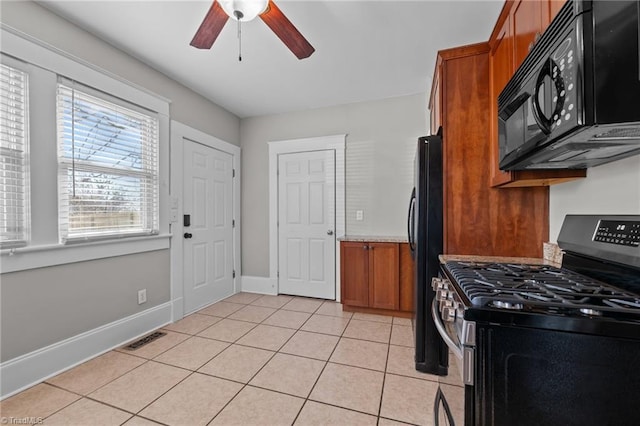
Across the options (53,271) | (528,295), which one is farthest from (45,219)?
(528,295)

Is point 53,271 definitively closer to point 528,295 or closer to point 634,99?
point 528,295

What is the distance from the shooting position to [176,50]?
7.88 feet

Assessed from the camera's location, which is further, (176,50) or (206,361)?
(176,50)

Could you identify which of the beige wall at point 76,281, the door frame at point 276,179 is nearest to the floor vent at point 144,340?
the beige wall at point 76,281

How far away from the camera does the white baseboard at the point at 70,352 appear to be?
1.73 metres

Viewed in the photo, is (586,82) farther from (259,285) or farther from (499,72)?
(259,285)

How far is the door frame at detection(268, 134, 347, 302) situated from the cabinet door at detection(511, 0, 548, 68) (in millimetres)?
2251

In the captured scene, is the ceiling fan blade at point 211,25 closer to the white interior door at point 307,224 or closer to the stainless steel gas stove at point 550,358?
the stainless steel gas stove at point 550,358

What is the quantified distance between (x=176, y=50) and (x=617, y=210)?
316cm

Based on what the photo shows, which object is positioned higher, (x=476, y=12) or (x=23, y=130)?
(x=476, y=12)

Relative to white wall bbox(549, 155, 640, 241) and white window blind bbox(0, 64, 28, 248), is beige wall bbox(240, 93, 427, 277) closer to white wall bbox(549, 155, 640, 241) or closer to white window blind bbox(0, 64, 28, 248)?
white wall bbox(549, 155, 640, 241)

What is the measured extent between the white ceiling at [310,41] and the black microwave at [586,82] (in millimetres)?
1391

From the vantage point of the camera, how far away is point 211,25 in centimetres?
167

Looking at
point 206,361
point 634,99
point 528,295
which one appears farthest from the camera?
point 206,361
